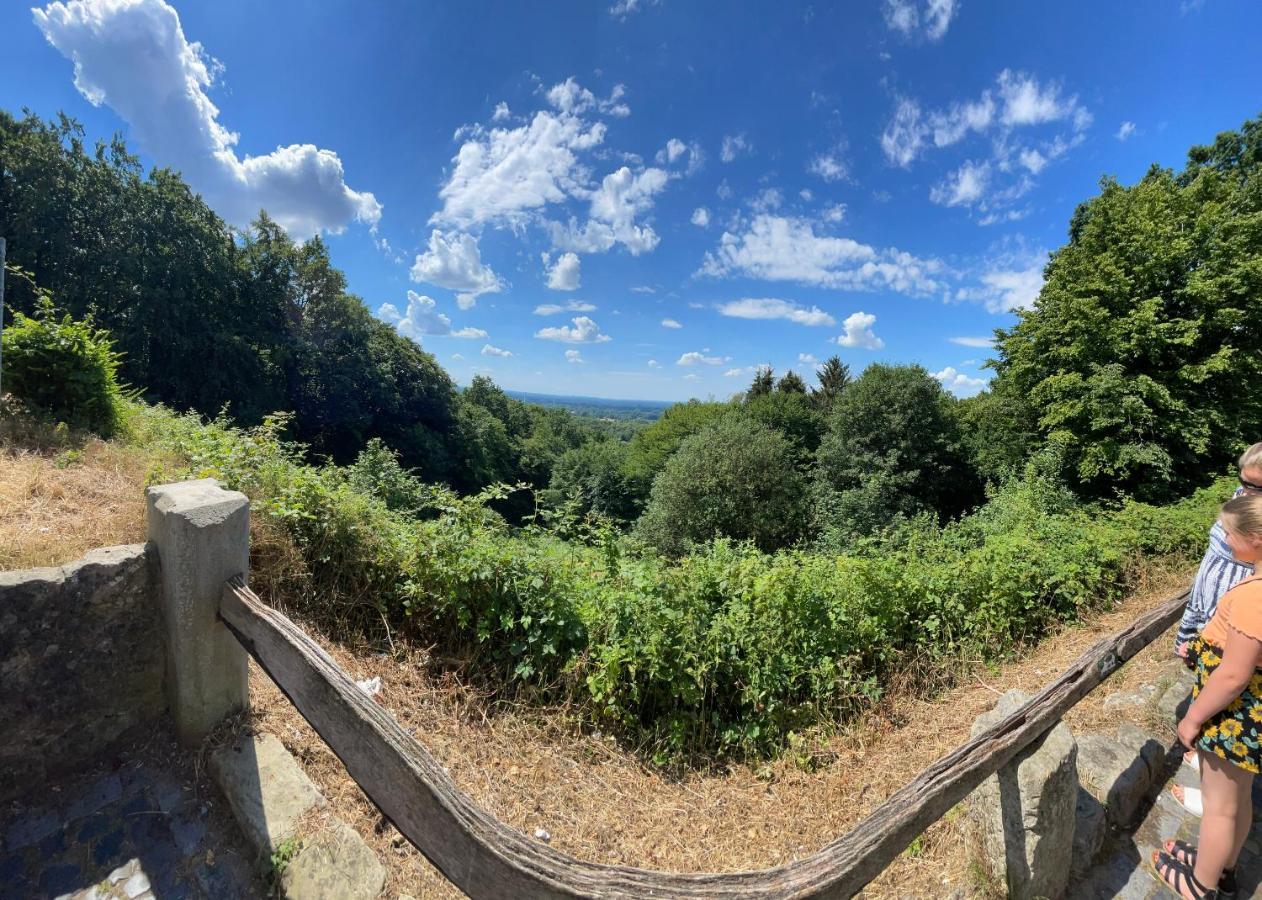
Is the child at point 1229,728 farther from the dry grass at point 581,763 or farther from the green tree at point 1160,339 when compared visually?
the green tree at point 1160,339

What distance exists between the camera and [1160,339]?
422 inches

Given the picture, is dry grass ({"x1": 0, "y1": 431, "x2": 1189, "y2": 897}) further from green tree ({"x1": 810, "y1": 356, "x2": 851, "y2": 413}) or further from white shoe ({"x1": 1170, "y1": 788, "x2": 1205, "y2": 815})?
green tree ({"x1": 810, "y1": 356, "x2": 851, "y2": 413})

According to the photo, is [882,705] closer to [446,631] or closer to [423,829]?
[446,631]

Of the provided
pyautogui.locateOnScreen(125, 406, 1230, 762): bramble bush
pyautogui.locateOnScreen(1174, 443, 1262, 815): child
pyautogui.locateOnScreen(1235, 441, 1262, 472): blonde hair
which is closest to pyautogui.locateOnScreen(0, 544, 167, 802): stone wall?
pyautogui.locateOnScreen(125, 406, 1230, 762): bramble bush

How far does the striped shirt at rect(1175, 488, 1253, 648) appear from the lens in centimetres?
238

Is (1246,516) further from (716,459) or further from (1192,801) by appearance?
(716,459)

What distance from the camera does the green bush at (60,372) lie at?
4.60 meters

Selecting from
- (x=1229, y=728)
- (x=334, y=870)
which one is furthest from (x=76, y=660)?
(x=1229, y=728)

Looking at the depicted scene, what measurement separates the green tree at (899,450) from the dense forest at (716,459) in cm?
10

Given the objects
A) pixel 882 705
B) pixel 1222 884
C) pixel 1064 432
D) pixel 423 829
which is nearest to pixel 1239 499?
pixel 1222 884

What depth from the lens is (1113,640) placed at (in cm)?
238

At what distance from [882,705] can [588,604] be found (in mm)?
2191

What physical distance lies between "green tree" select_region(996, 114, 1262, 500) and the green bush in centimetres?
1698

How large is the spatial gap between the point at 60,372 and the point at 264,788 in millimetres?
5428
